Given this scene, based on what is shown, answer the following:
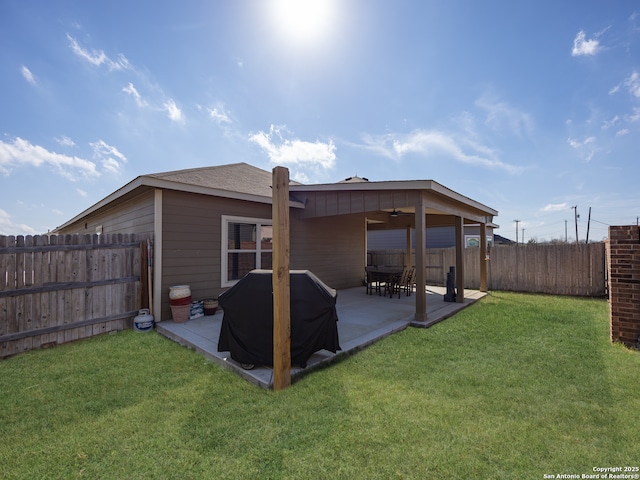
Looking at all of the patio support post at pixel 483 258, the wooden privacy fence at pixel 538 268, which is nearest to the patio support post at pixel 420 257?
the patio support post at pixel 483 258

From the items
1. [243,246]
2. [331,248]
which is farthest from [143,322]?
[331,248]

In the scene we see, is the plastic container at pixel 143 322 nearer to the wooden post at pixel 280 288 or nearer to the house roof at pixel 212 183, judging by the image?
the house roof at pixel 212 183

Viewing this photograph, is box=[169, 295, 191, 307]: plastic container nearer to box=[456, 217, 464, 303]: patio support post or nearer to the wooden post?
the wooden post

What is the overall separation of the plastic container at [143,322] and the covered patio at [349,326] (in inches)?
5.9

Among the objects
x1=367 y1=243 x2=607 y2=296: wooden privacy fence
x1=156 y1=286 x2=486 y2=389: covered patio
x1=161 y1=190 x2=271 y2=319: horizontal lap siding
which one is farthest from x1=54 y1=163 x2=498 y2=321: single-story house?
x1=367 y1=243 x2=607 y2=296: wooden privacy fence

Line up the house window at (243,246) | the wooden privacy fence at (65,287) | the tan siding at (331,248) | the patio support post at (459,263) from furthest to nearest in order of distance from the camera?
the tan siding at (331,248) → the patio support post at (459,263) → the house window at (243,246) → the wooden privacy fence at (65,287)

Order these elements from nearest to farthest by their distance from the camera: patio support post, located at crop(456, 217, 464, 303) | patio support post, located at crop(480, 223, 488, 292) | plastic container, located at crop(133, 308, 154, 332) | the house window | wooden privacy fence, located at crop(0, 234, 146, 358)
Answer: wooden privacy fence, located at crop(0, 234, 146, 358) < plastic container, located at crop(133, 308, 154, 332) < the house window < patio support post, located at crop(456, 217, 464, 303) < patio support post, located at crop(480, 223, 488, 292)

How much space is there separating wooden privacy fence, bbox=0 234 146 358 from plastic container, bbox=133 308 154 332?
272 millimetres

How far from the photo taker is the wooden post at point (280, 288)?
3.03 m

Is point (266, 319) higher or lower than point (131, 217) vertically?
lower

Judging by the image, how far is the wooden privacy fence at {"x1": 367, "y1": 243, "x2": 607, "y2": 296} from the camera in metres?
8.55

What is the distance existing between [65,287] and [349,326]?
4923 millimetres

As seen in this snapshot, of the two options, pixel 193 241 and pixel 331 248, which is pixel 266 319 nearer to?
pixel 193 241

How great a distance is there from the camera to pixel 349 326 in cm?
518
